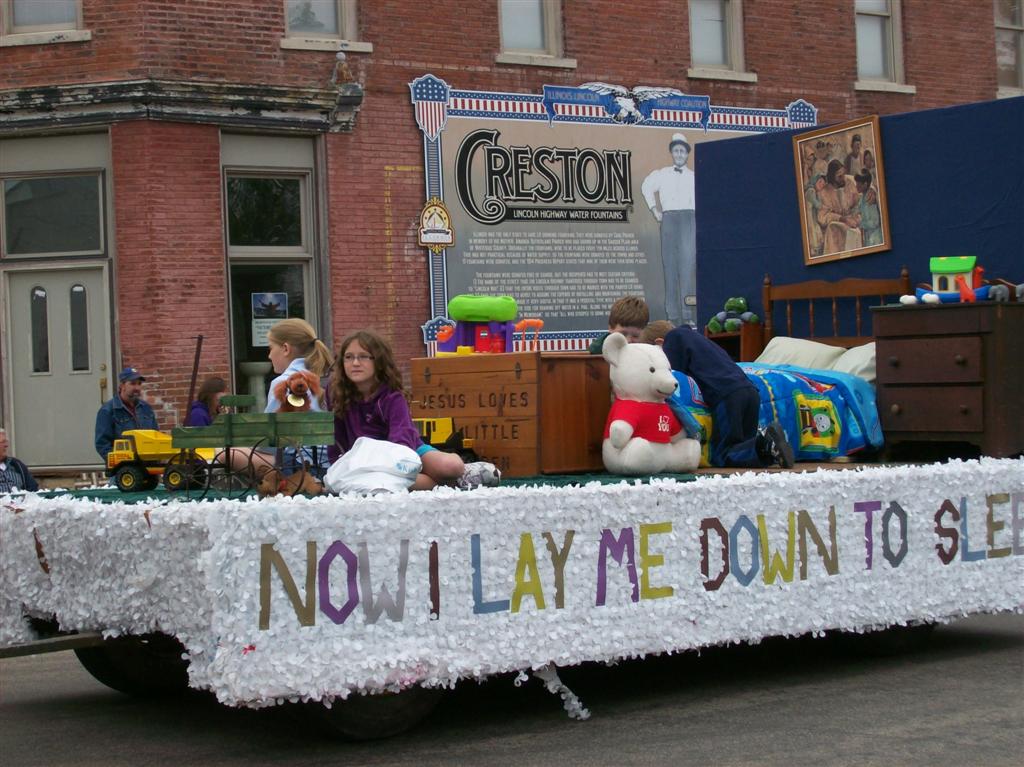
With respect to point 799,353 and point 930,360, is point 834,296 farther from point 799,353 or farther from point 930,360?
point 930,360

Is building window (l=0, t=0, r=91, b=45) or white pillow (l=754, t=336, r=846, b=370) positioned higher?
building window (l=0, t=0, r=91, b=45)

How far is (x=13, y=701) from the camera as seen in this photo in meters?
7.38

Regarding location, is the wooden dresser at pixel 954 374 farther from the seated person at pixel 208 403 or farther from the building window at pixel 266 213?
the building window at pixel 266 213

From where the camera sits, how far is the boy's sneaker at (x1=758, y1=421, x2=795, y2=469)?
25.8ft

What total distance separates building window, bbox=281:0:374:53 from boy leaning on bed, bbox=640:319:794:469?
26.8ft

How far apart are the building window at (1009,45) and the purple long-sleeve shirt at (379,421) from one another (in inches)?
633

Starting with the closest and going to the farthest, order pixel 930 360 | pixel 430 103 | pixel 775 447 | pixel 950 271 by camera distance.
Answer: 1. pixel 775 447
2. pixel 930 360
3. pixel 950 271
4. pixel 430 103

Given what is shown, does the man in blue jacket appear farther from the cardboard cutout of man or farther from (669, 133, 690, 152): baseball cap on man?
(669, 133, 690, 152): baseball cap on man

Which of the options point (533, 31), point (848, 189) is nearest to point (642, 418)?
point (848, 189)

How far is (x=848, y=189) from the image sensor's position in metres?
10.1

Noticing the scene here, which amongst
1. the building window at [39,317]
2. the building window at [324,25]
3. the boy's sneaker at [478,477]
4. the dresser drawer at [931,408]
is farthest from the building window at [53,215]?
the boy's sneaker at [478,477]

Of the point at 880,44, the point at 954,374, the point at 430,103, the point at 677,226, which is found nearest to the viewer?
the point at 954,374

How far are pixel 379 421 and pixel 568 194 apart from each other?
35.0 feet

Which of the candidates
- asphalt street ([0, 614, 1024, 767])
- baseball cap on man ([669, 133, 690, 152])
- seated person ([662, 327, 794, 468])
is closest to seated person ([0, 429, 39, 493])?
asphalt street ([0, 614, 1024, 767])
